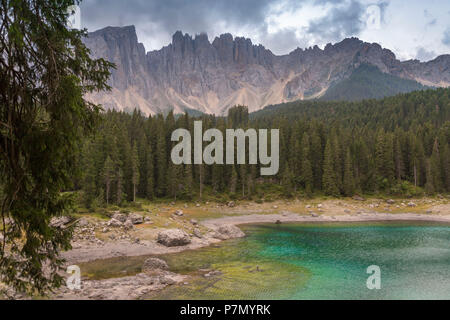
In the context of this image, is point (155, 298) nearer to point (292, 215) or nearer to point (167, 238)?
point (167, 238)

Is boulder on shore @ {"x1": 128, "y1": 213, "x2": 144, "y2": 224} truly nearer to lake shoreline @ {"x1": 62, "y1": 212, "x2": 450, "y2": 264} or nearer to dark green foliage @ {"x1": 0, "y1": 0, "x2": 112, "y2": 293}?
lake shoreline @ {"x1": 62, "y1": 212, "x2": 450, "y2": 264}

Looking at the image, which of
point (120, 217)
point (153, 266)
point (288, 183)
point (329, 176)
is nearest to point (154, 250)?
point (153, 266)

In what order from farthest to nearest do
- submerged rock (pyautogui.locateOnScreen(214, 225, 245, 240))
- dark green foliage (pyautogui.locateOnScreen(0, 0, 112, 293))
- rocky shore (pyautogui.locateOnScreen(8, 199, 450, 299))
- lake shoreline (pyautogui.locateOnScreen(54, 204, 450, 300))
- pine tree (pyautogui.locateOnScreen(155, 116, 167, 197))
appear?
1. pine tree (pyautogui.locateOnScreen(155, 116, 167, 197))
2. submerged rock (pyautogui.locateOnScreen(214, 225, 245, 240))
3. rocky shore (pyautogui.locateOnScreen(8, 199, 450, 299))
4. lake shoreline (pyautogui.locateOnScreen(54, 204, 450, 300))
5. dark green foliage (pyautogui.locateOnScreen(0, 0, 112, 293))

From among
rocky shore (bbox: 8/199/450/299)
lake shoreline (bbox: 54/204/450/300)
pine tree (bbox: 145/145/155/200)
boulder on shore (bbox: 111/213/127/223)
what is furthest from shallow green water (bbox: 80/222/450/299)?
pine tree (bbox: 145/145/155/200)

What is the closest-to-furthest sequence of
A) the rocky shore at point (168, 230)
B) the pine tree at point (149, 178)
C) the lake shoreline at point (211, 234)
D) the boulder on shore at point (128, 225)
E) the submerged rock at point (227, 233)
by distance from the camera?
the rocky shore at point (168, 230) < the lake shoreline at point (211, 234) < the boulder on shore at point (128, 225) < the submerged rock at point (227, 233) < the pine tree at point (149, 178)

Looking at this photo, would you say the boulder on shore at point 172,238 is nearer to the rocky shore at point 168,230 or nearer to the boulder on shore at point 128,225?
the rocky shore at point 168,230

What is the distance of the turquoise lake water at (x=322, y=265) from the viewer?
1931cm

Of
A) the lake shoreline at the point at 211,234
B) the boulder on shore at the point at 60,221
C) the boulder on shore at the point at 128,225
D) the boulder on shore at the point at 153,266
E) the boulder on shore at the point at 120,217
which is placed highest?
the boulder on shore at the point at 60,221

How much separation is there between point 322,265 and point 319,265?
28 centimetres

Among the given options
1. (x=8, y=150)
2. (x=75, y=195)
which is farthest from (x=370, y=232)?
(x=8, y=150)

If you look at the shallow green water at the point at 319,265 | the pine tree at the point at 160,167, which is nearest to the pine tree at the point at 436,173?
the shallow green water at the point at 319,265

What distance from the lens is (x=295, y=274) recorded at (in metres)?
23.8

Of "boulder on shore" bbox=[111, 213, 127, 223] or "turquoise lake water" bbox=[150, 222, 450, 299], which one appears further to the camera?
"boulder on shore" bbox=[111, 213, 127, 223]

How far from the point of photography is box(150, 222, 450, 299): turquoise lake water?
19.3m
